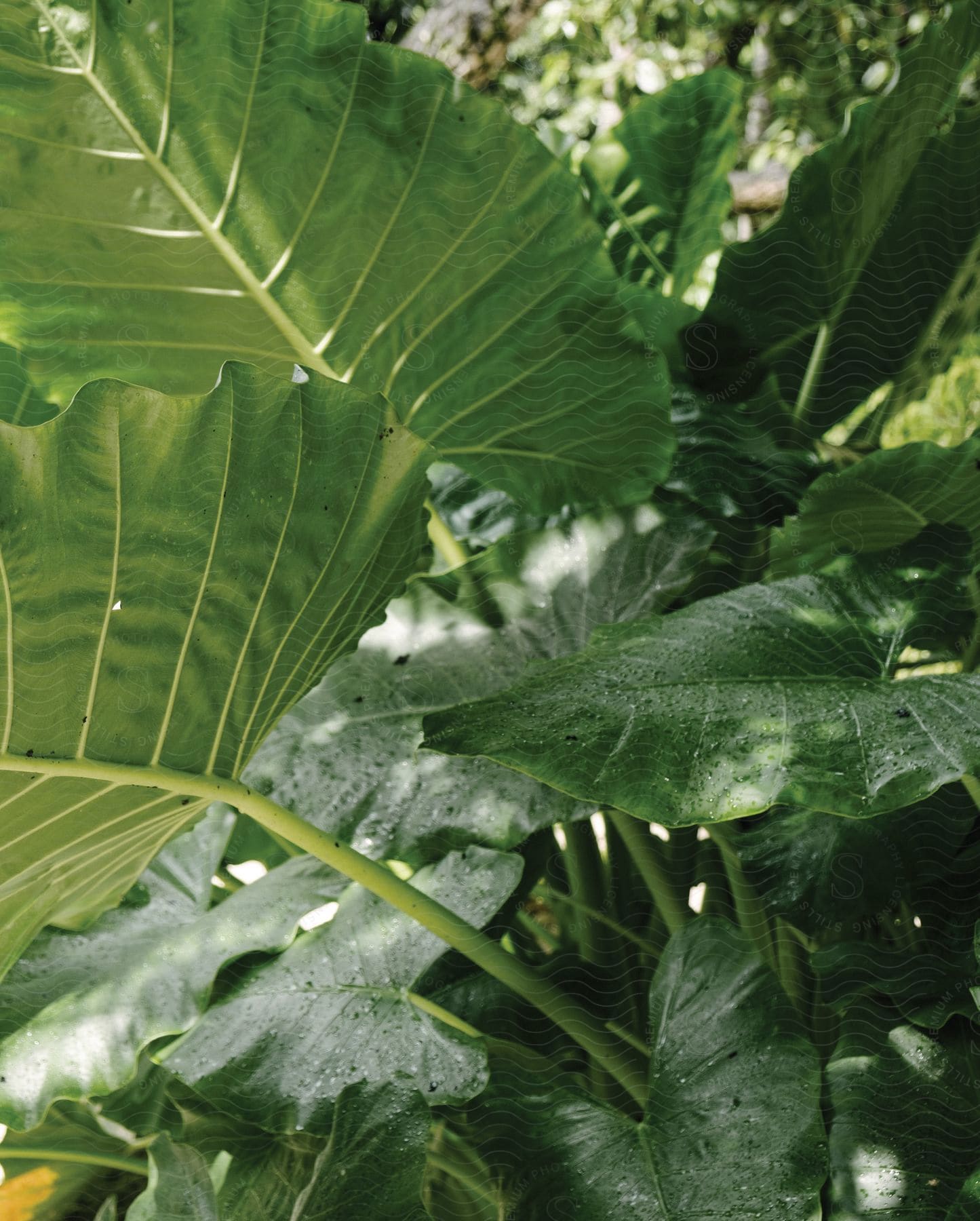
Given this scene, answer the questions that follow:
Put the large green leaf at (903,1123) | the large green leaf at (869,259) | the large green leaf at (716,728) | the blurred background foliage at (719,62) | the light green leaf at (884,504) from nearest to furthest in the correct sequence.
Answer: the large green leaf at (716,728), the large green leaf at (903,1123), the light green leaf at (884,504), the large green leaf at (869,259), the blurred background foliage at (719,62)

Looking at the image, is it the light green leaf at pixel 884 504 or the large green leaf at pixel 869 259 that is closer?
the light green leaf at pixel 884 504

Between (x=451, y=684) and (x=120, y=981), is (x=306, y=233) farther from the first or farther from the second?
(x=120, y=981)

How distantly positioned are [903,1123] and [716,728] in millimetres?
270

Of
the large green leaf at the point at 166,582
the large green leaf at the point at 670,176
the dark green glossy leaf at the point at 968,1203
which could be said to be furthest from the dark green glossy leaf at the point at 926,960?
the large green leaf at the point at 670,176

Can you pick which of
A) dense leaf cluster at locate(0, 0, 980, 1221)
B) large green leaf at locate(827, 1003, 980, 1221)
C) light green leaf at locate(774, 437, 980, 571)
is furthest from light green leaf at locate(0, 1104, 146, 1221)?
light green leaf at locate(774, 437, 980, 571)

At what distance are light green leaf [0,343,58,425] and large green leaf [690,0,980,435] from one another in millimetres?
542

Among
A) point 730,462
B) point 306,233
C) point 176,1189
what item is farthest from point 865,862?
point 306,233

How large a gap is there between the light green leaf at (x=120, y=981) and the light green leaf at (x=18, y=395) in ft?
1.30

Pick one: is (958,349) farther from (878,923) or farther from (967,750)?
(967,750)

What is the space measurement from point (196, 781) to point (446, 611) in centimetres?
25

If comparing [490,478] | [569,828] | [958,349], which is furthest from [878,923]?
[958,349]

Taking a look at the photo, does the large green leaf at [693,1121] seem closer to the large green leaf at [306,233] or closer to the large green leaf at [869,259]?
the large green leaf at [306,233]

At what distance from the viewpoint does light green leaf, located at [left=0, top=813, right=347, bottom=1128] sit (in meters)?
0.61

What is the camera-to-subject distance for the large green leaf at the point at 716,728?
1.47 feet
